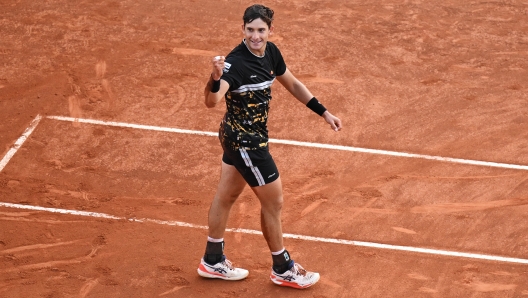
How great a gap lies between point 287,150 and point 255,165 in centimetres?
328

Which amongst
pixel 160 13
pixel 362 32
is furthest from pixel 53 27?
pixel 362 32

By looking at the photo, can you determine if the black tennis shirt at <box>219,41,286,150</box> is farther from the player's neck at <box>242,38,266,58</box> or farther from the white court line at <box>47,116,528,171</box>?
the white court line at <box>47,116,528,171</box>

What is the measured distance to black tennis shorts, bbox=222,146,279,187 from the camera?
25.3 feet

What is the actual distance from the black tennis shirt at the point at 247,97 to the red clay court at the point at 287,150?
5.43ft

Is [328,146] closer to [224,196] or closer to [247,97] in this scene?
[224,196]

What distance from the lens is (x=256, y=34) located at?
7434 mm

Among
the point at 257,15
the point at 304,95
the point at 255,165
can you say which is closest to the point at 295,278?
the point at 255,165

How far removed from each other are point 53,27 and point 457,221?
7.88 metres

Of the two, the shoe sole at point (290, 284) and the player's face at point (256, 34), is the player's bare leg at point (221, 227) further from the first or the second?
the player's face at point (256, 34)

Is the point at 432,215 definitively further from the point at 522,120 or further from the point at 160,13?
the point at 160,13

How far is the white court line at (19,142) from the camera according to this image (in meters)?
10.5

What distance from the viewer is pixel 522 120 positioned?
1174 centimetres

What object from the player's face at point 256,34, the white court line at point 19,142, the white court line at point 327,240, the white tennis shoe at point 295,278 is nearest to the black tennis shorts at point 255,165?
the player's face at point 256,34

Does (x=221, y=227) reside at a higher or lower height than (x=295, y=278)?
higher
